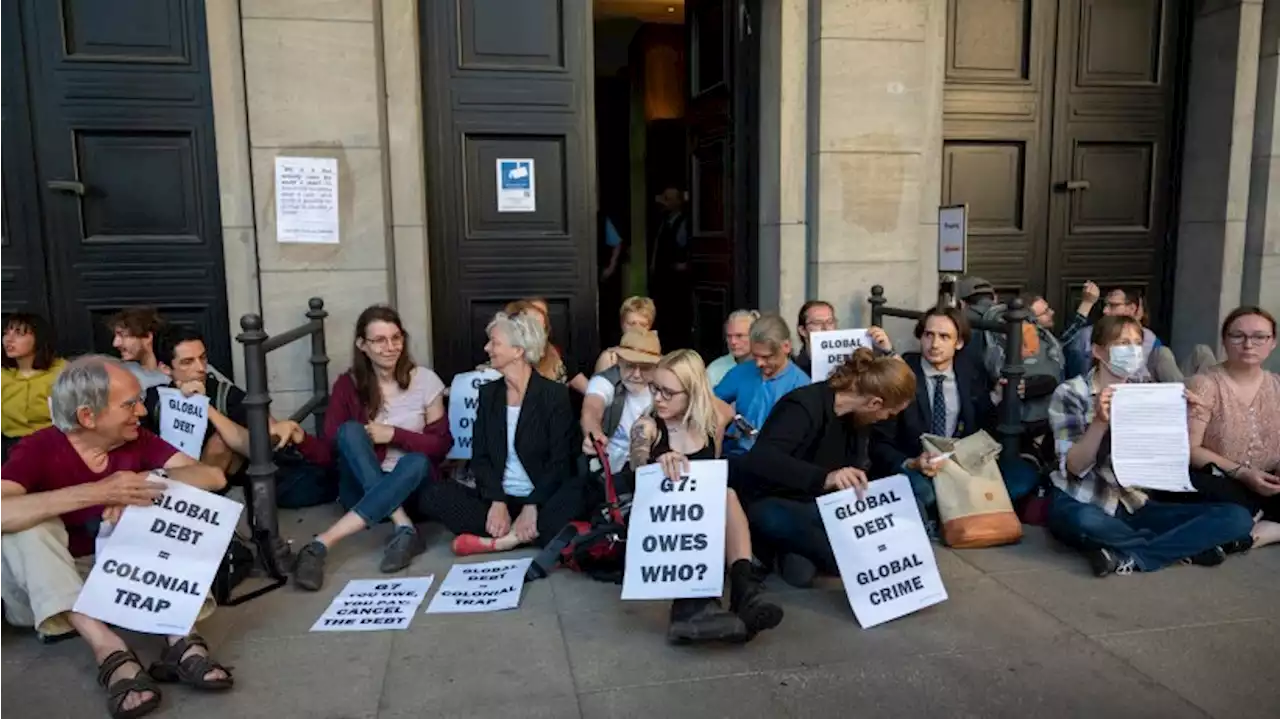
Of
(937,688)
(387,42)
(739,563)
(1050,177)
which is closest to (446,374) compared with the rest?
(387,42)

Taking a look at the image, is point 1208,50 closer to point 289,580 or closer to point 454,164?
point 454,164

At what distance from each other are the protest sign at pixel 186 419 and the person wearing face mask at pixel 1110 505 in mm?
4520

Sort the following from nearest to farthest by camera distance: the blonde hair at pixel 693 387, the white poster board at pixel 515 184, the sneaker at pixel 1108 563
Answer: the blonde hair at pixel 693 387 < the sneaker at pixel 1108 563 < the white poster board at pixel 515 184

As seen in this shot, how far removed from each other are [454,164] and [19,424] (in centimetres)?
330

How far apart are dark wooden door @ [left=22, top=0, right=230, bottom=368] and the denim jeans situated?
433cm

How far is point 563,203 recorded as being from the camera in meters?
7.10

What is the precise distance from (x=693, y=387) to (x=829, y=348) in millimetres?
1794

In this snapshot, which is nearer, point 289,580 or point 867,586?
Answer: point 867,586

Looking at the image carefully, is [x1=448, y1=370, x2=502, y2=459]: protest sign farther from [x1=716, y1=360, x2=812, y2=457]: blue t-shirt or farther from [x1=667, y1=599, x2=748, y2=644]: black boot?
[x1=667, y1=599, x2=748, y2=644]: black boot

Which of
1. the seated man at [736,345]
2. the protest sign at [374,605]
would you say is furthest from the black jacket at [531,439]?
the seated man at [736,345]

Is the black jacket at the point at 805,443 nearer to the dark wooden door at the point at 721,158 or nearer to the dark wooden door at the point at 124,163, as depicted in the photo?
the dark wooden door at the point at 721,158

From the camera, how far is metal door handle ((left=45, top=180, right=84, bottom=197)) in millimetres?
6191

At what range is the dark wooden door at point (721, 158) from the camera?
743cm

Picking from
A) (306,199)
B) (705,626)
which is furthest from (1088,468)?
(306,199)
